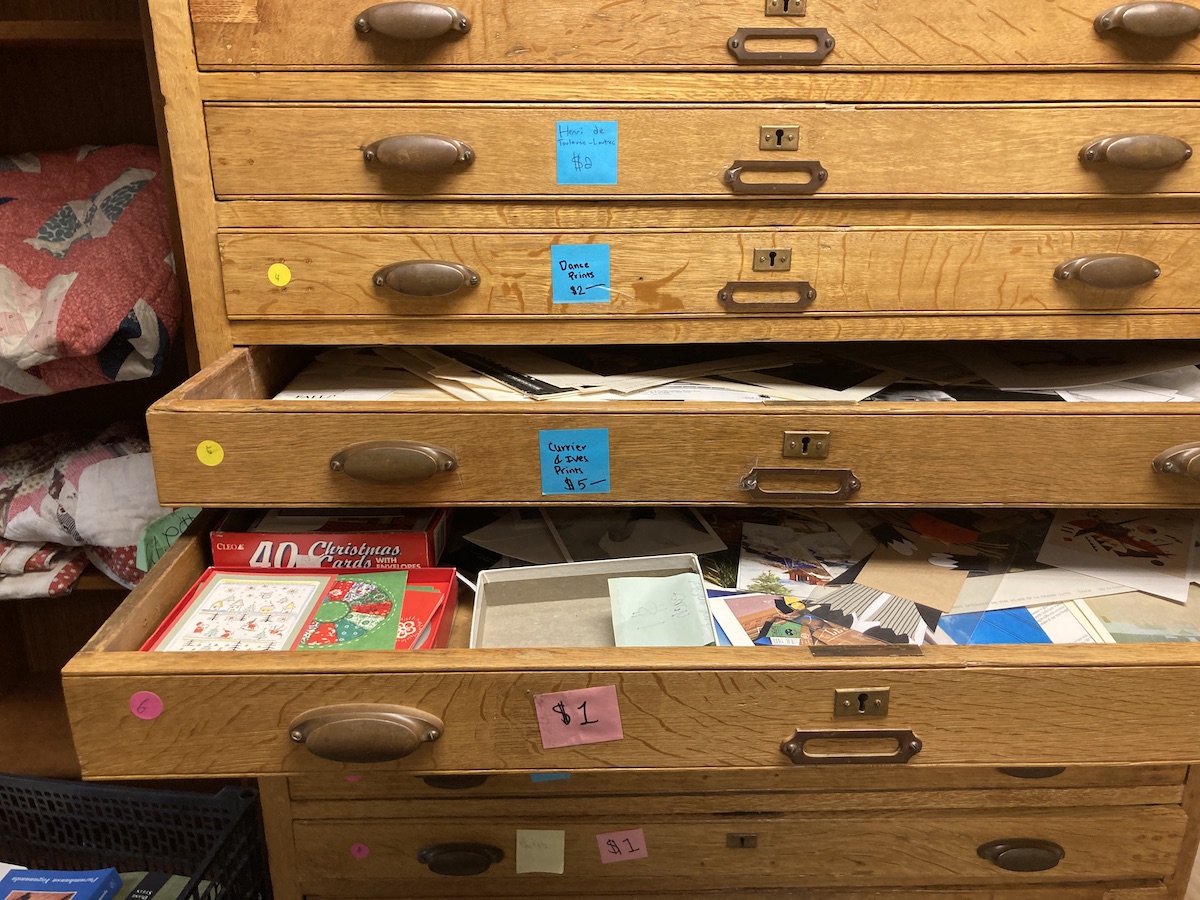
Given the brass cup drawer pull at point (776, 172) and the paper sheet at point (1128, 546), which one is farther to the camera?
the paper sheet at point (1128, 546)

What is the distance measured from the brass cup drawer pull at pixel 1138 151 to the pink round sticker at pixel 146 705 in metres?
1.06

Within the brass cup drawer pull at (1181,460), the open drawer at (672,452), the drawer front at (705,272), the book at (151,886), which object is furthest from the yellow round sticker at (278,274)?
the brass cup drawer pull at (1181,460)

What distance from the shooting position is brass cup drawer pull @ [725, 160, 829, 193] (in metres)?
0.92

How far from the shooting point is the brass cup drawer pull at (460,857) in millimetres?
1009

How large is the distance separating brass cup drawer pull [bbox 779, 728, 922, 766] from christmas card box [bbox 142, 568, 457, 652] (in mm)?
386

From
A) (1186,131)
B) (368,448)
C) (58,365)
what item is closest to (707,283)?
(368,448)

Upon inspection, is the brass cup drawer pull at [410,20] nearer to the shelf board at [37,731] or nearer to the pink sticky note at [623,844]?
the pink sticky note at [623,844]

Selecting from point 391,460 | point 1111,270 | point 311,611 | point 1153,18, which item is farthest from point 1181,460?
point 311,611

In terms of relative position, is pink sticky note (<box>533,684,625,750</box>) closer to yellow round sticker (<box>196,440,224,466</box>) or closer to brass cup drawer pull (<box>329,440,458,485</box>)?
brass cup drawer pull (<box>329,440,458,485</box>)

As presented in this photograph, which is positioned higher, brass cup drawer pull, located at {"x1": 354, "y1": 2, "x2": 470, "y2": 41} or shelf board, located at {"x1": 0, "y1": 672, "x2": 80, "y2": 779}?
brass cup drawer pull, located at {"x1": 354, "y1": 2, "x2": 470, "y2": 41}

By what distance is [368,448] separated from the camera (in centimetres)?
89

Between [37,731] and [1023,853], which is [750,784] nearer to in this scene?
[1023,853]

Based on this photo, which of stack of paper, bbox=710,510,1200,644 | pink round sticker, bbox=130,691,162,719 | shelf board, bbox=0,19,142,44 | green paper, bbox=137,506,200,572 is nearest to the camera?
pink round sticker, bbox=130,691,162,719

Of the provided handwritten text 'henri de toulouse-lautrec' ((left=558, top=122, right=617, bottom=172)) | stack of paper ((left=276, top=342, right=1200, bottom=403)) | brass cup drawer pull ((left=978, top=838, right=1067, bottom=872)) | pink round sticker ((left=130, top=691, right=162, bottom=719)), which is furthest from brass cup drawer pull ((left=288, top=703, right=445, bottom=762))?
brass cup drawer pull ((left=978, top=838, right=1067, bottom=872))
